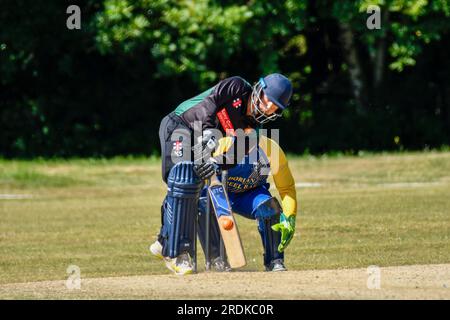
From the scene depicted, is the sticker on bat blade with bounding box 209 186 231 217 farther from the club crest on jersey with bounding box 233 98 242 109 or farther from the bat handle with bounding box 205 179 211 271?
the club crest on jersey with bounding box 233 98 242 109

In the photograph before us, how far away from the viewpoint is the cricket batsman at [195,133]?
1076cm

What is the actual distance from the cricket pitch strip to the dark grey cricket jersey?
123cm

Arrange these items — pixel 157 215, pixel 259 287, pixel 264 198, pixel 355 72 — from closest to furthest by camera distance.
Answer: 1. pixel 259 287
2. pixel 264 198
3. pixel 157 215
4. pixel 355 72

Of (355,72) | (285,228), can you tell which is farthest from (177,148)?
(355,72)

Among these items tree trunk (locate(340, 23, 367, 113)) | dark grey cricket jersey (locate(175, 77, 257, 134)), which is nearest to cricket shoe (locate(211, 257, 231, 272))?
dark grey cricket jersey (locate(175, 77, 257, 134))

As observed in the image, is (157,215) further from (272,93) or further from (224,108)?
(272,93)

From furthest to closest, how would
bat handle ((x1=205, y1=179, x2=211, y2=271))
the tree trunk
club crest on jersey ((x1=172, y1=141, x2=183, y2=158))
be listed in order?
the tree trunk
bat handle ((x1=205, y1=179, x2=211, y2=271))
club crest on jersey ((x1=172, y1=141, x2=183, y2=158))

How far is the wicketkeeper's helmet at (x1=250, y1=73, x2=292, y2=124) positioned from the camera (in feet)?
35.3

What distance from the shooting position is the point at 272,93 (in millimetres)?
10742

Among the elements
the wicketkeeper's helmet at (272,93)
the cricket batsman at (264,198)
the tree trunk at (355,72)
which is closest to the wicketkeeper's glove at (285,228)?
the cricket batsman at (264,198)

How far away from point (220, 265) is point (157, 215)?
675cm

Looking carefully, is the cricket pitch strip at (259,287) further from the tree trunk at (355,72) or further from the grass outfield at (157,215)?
the tree trunk at (355,72)

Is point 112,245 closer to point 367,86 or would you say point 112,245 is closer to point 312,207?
point 312,207
